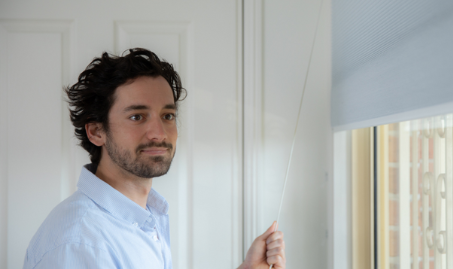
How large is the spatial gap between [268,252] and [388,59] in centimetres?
55

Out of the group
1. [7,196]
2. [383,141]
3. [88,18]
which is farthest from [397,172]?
[7,196]

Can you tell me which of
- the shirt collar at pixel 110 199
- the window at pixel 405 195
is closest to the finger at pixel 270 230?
the window at pixel 405 195

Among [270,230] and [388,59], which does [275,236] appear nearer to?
[270,230]

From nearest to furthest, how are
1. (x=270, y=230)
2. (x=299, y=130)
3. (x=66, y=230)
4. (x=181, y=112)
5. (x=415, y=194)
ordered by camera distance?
(x=415, y=194)
(x=66, y=230)
(x=299, y=130)
(x=270, y=230)
(x=181, y=112)

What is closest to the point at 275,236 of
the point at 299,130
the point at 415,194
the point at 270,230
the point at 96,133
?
the point at 270,230

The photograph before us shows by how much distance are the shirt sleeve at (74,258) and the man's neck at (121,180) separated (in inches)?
9.1

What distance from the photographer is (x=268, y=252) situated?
80cm

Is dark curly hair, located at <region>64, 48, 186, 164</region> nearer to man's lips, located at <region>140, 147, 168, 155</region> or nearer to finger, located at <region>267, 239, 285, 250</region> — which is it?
man's lips, located at <region>140, 147, 168, 155</region>

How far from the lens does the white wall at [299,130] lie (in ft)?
2.30

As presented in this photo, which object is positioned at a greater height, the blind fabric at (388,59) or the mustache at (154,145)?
the blind fabric at (388,59)

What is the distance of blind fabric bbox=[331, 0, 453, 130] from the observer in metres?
0.38

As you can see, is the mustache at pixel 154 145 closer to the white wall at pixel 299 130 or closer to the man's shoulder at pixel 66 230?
the man's shoulder at pixel 66 230

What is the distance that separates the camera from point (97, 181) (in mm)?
717

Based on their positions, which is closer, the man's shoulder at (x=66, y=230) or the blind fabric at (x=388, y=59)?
the blind fabric at (x=388, y=59)
